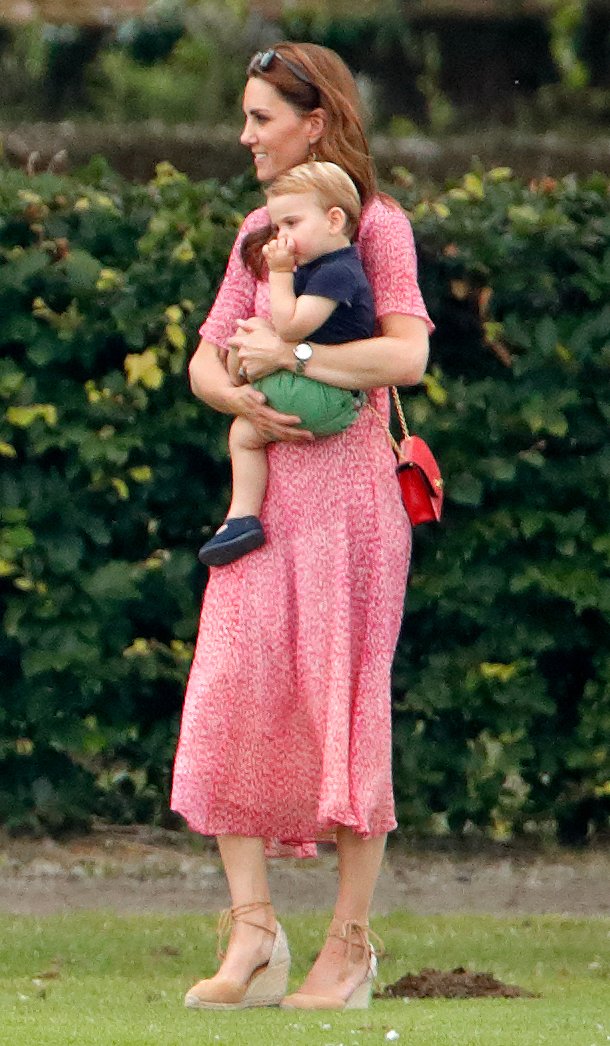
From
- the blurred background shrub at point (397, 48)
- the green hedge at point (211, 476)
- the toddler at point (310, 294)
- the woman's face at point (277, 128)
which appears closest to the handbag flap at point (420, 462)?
the toddler at point (310, 294)

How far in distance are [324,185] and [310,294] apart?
248mm

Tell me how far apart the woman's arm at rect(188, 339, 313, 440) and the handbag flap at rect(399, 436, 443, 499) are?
0.80 ft

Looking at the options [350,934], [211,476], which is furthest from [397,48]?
[350,934]

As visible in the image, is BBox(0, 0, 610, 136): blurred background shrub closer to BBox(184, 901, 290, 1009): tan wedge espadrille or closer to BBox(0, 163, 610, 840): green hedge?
BBox(0, 163, 610, 840): green hedge

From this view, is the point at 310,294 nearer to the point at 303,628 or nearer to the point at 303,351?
the point at 303,351

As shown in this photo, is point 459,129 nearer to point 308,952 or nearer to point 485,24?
point 485,24

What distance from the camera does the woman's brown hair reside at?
17.1 feet

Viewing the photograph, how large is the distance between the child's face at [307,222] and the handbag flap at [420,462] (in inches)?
20.3

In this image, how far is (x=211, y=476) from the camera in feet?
23.4

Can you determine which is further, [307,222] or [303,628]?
[303,628]

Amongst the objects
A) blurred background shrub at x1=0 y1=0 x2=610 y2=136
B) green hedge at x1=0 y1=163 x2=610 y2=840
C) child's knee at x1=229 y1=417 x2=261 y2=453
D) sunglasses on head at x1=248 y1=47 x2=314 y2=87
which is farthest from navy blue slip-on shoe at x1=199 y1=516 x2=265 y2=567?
blurred background shrub at x1=0 y1=0 x2=610 y2=136

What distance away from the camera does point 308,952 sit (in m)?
6.36

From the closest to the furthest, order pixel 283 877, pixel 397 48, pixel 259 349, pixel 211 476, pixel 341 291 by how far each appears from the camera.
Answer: pixel 341 291
pixel 259 349
pixel 211 476
pixel 283 877
pixel 397 48

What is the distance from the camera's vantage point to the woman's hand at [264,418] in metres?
5.14
